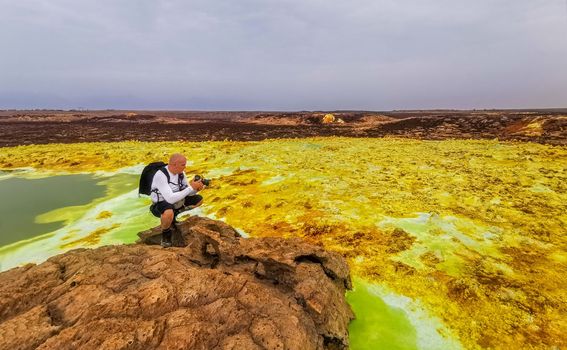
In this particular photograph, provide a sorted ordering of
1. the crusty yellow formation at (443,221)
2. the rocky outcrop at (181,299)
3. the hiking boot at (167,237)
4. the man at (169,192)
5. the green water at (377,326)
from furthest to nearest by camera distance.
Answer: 1. the hiking boot at (167,237)
2. the man at (169,192)
3. the crusty yellow formation at (443,221)
4. the green water at (377,326)
5. the rocky outcrop at (181,299)

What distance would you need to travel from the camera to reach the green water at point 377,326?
5.34 metres

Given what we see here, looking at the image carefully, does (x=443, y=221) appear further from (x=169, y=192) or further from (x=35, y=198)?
(x=35, y=198)

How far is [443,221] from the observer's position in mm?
9562

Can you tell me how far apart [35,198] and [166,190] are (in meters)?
9.98

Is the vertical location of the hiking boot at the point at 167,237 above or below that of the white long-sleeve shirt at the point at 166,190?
below

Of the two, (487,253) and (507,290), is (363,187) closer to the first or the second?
(487,253)

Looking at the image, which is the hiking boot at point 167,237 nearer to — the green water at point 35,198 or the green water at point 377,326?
the green water at point 377,326

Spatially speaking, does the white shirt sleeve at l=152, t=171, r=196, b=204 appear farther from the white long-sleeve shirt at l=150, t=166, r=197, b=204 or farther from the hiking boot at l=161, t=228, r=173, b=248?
the hiking boot at l=161, t=228, r=173, b=248

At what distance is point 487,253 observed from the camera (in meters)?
7.82

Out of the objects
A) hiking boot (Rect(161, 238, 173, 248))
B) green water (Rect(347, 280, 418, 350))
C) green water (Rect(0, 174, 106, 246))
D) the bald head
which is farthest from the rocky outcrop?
green water (Rect(0, 174, 106, 246))

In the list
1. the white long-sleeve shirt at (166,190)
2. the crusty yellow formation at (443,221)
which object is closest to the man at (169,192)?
the white long-sleeve shirt at (166,190)

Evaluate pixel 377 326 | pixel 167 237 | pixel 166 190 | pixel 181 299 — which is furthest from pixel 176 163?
pixel 377 326

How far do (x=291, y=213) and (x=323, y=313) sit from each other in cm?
573

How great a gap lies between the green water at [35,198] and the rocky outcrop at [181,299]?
238 inches
